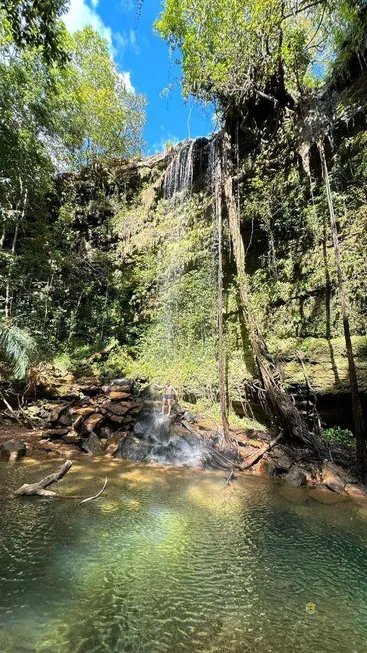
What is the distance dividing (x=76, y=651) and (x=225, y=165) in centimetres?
1096

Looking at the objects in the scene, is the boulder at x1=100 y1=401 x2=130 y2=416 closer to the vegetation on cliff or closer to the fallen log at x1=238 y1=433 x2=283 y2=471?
the vegetation on cliff

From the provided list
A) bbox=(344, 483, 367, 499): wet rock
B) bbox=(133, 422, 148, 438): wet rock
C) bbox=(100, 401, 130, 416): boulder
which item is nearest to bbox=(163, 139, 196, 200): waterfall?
bbox=(100, 401, 130, 416): boulder

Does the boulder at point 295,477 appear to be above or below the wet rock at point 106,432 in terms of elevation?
below

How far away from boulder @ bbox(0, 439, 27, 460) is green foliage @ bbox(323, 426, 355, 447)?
5.92 metres

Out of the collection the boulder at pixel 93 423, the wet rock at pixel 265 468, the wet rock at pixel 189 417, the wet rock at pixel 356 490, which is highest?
the wet rock at pixel 189 417

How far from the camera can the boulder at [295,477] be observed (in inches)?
232

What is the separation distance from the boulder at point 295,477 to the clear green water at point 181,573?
0.58 m

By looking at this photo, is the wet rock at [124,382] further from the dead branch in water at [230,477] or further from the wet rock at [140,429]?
the dead branch in water at [230,477]

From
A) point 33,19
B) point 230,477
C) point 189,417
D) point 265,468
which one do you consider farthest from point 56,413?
point 33,19

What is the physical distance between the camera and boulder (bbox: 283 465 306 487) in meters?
5.88

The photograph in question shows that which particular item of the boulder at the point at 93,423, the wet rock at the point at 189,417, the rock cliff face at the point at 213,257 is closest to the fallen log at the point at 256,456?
the rock cliff face at the point at 213,257

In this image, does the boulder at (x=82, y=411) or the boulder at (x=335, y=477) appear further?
the boulder at (x=82, y=411)

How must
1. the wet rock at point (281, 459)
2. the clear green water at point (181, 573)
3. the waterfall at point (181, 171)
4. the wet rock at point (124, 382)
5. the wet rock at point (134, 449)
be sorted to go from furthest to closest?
1. the waterfall at point (181, 171)
2. the wet rock at point (124, 382)
3. the wet rock at point (134, 449)
4. the wet rock at point (281, 459)
5. the clear green water at point (181, 573)

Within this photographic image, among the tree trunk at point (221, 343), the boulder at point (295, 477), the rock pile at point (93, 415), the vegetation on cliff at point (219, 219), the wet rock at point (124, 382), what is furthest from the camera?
the wet rock at point (124, 382)
